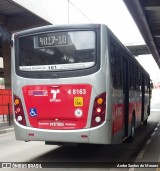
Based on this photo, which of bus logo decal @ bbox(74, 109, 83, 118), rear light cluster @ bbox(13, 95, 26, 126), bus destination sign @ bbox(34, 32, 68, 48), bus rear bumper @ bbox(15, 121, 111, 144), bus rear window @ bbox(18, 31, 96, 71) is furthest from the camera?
rear light cluster @ bbox(13, 95, 26, 126)

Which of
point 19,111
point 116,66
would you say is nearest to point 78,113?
point 19,111

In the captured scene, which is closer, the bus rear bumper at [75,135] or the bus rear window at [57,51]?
the bus rear bumper at [75,135]

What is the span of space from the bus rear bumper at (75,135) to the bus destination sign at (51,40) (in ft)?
6.51

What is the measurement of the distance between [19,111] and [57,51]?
5.49ft

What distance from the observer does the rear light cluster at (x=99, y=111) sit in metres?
7.87

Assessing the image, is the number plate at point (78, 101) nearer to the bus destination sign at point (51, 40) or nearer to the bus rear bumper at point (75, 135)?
the bus rear bumper at point (75, 135)

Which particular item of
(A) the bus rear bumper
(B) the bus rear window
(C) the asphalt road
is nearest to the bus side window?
(B) the bus rear window

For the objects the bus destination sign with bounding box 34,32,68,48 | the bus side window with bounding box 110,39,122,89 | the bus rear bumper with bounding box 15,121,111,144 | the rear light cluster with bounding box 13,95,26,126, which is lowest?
the bus rear bumper with bounding box 15,121,111,144

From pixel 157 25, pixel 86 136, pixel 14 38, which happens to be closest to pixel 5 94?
pixel 157 25

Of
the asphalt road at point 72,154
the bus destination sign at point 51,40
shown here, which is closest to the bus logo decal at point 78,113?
the asphalt road at point 72,154

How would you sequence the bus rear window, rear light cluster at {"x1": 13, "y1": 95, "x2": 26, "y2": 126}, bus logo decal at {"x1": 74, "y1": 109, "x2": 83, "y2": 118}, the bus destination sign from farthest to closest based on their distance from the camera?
rear light cluster at {"x1": 13, "y1": 95, "x2": 26, "y2": 126}
the bus destination sign
the bus rear window
bus logo decal at {"x1": 74, "y1": 109, "x2": 83, "y2": 118}

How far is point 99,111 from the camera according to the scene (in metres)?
7.88

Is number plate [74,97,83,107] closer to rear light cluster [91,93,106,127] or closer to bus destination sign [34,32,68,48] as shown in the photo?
rear light cluster [91,93,106,127]

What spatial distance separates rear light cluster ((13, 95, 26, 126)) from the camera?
8.51 m
